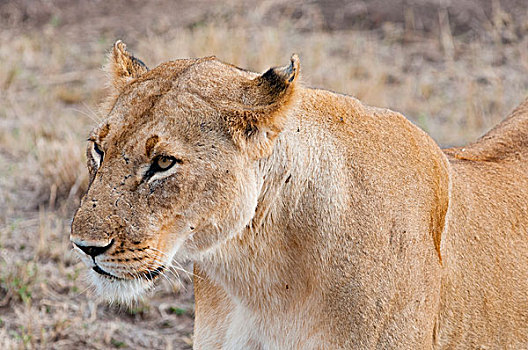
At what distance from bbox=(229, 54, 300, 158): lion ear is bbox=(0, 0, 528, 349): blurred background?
166cm

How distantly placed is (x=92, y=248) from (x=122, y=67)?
0.64 m

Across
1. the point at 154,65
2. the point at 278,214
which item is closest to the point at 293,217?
the point at 278,214

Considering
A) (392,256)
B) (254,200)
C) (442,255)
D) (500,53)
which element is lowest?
(500,53)

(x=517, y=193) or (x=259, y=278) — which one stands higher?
(x=259, y=278)

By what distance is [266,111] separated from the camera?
77.0 inches

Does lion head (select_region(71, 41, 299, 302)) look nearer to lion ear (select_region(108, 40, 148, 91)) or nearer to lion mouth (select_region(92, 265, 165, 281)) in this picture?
lion mouth (select_region(92, 265, 165, 281))

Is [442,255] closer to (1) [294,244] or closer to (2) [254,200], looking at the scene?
(1) [294,244]

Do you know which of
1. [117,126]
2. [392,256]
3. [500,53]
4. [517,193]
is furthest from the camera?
[500,53]

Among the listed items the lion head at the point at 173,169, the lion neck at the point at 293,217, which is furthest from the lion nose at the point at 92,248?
the lion neck at the point at 293,217

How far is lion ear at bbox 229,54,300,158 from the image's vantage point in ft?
6.42

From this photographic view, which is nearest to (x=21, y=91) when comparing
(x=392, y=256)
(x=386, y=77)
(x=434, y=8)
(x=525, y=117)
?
(x=386, y=77)

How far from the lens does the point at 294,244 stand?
6.88ft

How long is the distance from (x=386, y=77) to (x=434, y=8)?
1.27 metres

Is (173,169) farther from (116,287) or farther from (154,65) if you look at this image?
(154,65)
